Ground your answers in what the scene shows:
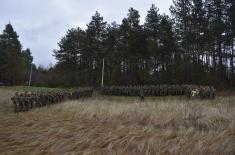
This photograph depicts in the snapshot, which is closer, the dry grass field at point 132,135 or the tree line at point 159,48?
the dry grass field at point 132,135

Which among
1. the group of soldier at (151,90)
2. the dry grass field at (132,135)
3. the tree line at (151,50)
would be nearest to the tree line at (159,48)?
the tree line at (151,50)

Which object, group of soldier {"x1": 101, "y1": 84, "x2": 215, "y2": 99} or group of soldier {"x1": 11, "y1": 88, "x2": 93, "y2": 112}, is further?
group of soldier {"x1": 101, "y1": 84, "x2": 215, "y2": 99}

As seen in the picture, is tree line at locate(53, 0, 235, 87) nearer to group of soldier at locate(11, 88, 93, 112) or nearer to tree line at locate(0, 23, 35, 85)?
tree line at locate(0, 23, 35, 85)

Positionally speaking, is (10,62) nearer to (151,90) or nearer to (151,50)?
(151,50)

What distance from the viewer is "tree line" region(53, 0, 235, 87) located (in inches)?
1925

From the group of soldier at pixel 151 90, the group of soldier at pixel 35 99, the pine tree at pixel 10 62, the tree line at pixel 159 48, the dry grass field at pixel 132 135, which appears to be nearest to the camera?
the dry grass field at pixel 132 135

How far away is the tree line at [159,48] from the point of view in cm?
4891

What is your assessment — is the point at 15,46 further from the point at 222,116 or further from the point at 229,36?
the point at 222,116

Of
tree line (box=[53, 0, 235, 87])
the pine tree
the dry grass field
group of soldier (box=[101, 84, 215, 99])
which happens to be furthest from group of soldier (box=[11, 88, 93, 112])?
the pine tree

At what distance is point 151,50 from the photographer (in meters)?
53.9

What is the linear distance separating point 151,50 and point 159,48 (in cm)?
152

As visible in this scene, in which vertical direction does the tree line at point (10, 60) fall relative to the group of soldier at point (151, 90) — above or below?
above

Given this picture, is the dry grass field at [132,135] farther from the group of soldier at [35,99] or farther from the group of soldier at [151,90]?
the group of soldier at [151,90]

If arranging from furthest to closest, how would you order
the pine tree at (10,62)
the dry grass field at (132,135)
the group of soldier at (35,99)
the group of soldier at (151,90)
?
1. the pine tree at (10,62)
2. the group of soldier at (151,90)
3. the group of soldier at (35,99)
4. the dry grass field at (132,135)
